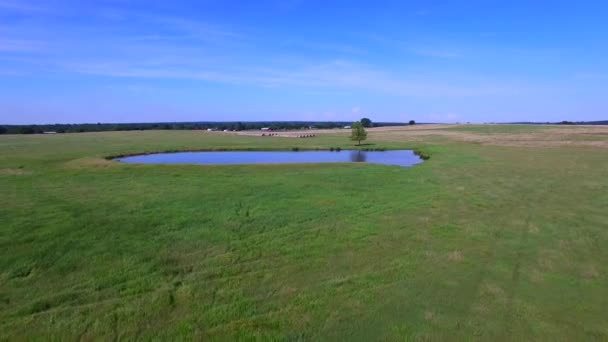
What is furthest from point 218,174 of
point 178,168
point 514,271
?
point 514,271

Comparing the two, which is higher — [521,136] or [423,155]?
[521,136]

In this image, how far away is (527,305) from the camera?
945 centimetres

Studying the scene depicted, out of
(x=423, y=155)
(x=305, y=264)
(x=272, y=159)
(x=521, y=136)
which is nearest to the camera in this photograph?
(x=305, y=264)

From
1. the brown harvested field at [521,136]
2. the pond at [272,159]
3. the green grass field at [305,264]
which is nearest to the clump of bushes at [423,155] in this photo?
the pond at [272,159]

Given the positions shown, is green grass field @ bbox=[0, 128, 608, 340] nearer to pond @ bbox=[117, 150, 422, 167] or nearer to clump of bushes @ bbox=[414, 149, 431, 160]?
pond @ bbox=[117, 150, 422, 167]

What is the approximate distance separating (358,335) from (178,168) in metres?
29.8

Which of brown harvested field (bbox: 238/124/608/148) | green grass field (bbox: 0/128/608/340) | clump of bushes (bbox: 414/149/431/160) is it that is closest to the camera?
green grass field (bbox: 0/128/608/340)

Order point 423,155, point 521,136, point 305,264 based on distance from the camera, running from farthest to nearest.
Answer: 1. point 521,136
2. point 423,155
3. point 305,264

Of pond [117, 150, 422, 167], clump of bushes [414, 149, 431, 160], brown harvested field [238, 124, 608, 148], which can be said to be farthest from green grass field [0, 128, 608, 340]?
brown harvested field [238, 124, 608, 148]

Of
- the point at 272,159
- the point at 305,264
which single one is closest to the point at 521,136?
the point at 272,159

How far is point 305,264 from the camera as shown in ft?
39.5

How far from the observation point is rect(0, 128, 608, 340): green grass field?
8742mm

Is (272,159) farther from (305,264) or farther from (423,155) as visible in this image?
(305,264)

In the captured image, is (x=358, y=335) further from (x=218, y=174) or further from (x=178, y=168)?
(x=178, y=168)
